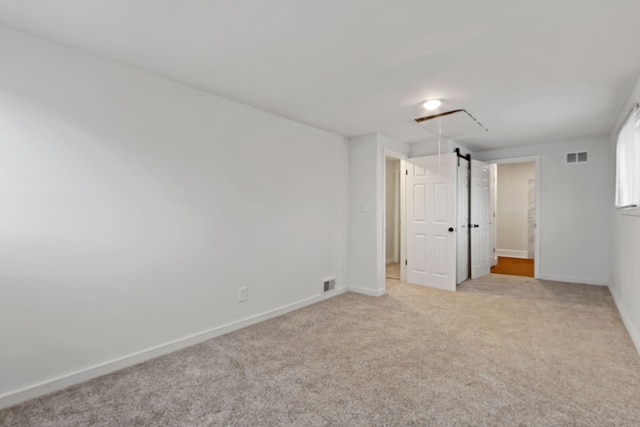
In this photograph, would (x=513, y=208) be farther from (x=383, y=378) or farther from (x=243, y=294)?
(x=243, y=294)

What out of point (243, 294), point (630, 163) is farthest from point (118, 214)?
point (630, 163)

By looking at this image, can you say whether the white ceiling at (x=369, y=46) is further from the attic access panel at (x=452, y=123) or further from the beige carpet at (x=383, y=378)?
the beige carpet at (x=383, y=378)

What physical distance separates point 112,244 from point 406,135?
369cm

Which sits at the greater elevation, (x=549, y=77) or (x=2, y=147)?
(x=549, y=77)

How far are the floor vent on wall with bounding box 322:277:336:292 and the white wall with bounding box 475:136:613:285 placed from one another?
11.5 ft

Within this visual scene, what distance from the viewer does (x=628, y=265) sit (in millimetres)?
3062

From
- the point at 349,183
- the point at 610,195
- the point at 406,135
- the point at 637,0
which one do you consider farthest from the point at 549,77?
the point at 610,195

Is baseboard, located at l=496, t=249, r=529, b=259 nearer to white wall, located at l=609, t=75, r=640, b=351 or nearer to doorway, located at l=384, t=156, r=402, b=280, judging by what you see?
doorway, located at l=384, t=156, r=402, b=280

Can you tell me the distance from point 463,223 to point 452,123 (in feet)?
5.94

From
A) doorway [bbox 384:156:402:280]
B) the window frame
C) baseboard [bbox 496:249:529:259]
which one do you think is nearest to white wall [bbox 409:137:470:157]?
doorway [bbox 384:156:402:280]

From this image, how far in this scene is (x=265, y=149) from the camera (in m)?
3.34

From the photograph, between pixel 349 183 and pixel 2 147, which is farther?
pixel 349 183

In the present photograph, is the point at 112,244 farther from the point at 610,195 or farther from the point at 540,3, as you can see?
the point at 610,195

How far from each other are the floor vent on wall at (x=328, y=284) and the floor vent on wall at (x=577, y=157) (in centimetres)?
408
